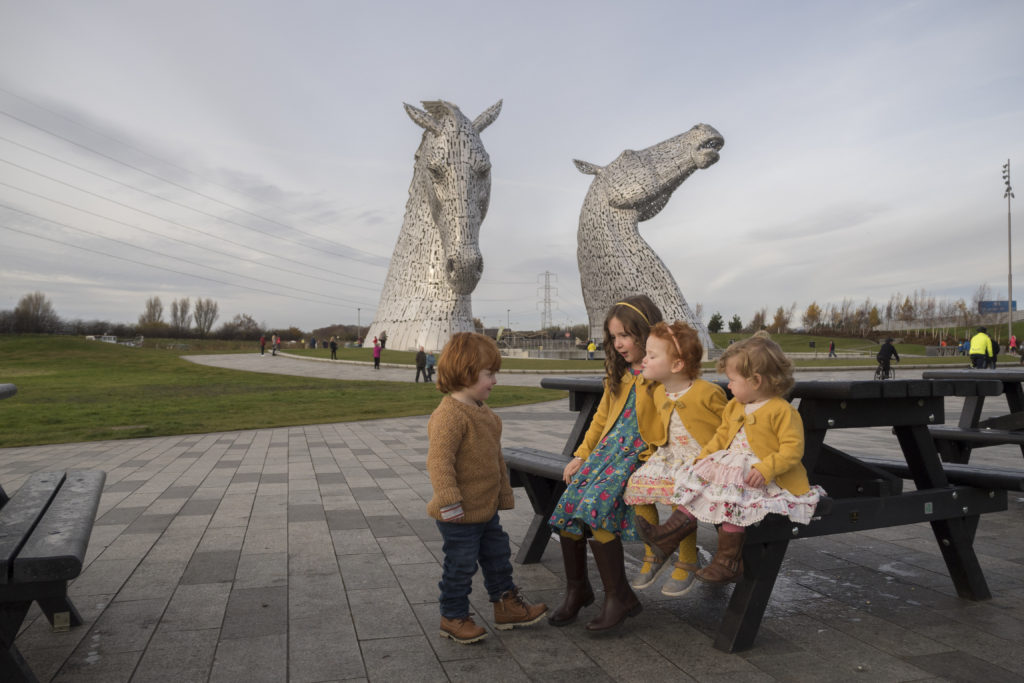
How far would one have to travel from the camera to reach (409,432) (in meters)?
10.1

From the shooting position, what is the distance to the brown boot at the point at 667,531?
9.17 ft

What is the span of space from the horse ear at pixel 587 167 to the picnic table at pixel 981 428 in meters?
31.2

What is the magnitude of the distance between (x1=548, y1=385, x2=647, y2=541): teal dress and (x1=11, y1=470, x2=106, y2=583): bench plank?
173 centimetres

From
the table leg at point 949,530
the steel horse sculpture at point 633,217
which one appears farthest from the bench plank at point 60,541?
the steel horse sculpture at point 633,217

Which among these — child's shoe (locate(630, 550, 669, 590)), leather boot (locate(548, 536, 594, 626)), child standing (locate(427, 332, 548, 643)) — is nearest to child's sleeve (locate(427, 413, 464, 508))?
child standing (locate(427, 332, 548, 643))

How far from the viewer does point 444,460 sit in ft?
9.05

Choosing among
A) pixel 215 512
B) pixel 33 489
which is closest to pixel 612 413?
pixel 33 489

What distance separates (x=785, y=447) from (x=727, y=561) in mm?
481

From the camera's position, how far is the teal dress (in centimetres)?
285

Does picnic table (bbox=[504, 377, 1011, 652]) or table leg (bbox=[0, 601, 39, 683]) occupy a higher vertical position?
picnic table (bbox=[504, 377, 1011, 652])

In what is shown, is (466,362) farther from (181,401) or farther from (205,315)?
(205,315)

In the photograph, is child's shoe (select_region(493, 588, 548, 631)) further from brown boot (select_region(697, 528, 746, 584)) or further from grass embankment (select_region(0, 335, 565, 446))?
grass embankment (select_region(0, 335, 565, 446))

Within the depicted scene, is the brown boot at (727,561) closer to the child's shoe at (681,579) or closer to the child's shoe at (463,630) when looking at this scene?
the child's shoe at (681,579)

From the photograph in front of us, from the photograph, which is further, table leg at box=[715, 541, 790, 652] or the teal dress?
the teal dress
